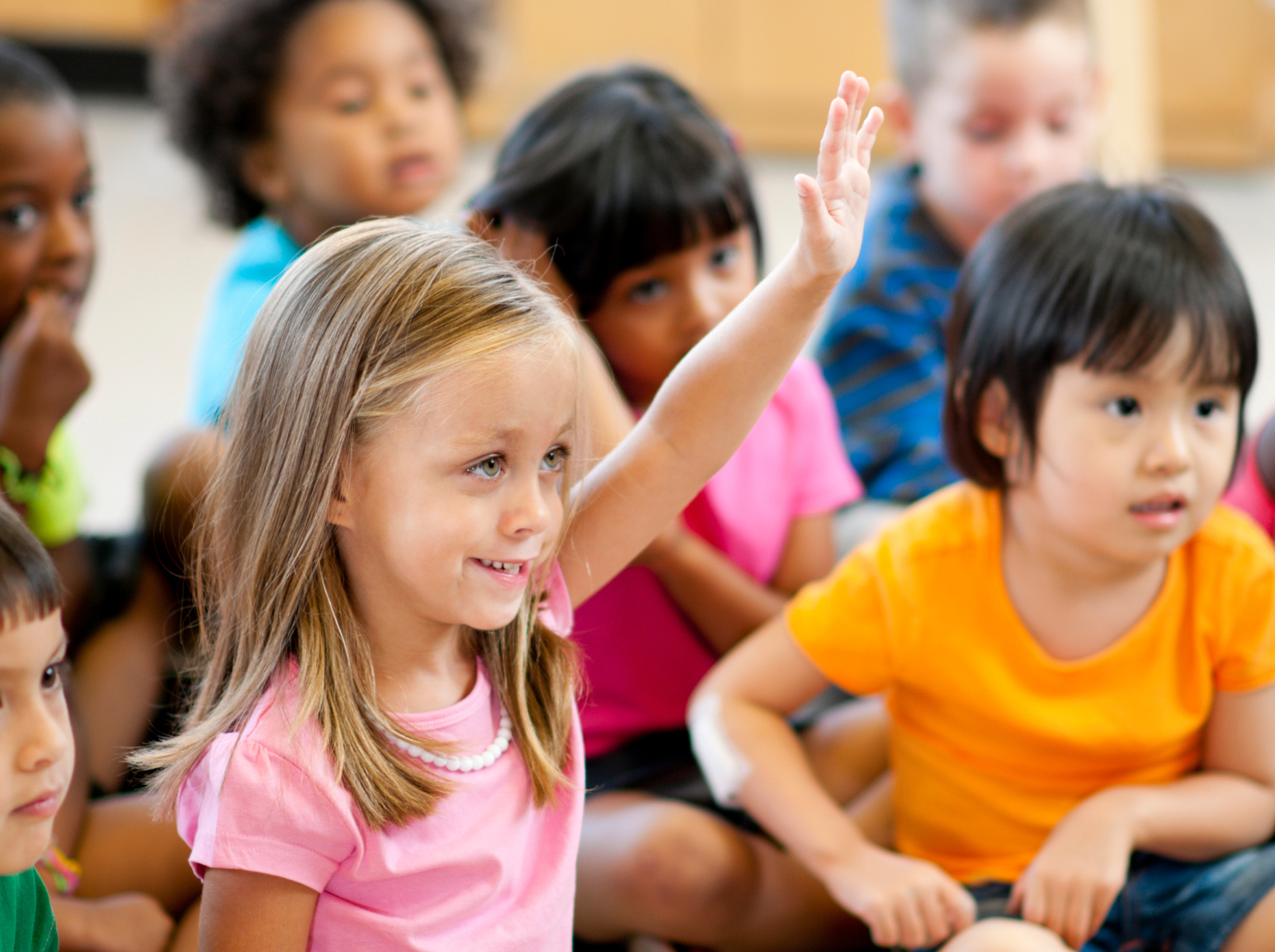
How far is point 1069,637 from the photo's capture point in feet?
3.01

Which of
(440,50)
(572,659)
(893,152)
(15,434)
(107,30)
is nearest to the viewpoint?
(572,659)

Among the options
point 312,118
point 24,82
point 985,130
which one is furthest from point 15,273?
point 985,130

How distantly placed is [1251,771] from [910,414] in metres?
0.55

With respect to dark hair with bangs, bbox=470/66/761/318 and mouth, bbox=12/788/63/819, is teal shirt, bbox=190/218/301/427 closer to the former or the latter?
dark hair with bangs, bbox=470/66/761/318

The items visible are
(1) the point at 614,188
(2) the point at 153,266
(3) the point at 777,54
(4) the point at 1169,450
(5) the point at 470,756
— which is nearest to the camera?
(5) the point at 470,756

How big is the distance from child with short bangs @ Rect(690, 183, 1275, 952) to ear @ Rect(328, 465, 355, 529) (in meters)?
0.34

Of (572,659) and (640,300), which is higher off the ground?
(640,300)

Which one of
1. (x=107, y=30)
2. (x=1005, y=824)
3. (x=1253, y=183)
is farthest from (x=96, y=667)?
(x=1253, y=183)

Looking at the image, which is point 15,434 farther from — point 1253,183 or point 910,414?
point 1253,183

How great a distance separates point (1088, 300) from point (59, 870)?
77 cm

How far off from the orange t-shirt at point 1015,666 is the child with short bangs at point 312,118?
708mm

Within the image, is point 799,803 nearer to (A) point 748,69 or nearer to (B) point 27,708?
(B) point 27,708

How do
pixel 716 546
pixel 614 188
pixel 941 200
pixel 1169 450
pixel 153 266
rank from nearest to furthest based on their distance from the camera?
pixel 1169 450
pixel 614 188
pixel 716 546
pixel 941 200
pixel 153 266

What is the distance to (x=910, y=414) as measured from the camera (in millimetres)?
1381
